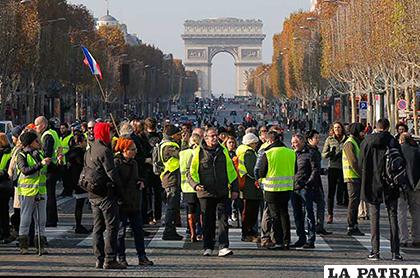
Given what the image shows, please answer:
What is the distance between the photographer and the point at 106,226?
604 inches

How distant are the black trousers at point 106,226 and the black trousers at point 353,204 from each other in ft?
18.7

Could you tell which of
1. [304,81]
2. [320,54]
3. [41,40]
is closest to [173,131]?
[41,40]

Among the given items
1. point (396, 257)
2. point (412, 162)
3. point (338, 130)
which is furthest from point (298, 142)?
point (338, 130)

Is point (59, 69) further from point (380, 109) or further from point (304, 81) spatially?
point (304, 81)

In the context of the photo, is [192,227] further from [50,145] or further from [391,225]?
[391,225]

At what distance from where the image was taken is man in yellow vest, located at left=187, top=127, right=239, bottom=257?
54.5 feet

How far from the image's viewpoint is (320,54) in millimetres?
88375

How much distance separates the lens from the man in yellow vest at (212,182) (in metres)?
16.6

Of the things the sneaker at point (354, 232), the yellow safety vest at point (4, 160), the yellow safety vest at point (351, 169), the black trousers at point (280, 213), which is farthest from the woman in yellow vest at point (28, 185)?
the yellow safety vest at point (351, 169)

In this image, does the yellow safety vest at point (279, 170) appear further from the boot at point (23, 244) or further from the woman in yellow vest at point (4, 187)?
the woman in yellow vest at point (4, 187)

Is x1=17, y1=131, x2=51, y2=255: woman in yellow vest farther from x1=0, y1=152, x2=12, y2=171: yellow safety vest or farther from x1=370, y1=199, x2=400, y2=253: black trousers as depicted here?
x1=370, y1=199, x2=400, y2=253: black trousers

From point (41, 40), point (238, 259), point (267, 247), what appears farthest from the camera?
point (41, 40)

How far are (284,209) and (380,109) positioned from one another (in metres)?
54.7

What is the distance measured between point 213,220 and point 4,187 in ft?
11.4
